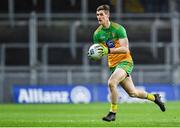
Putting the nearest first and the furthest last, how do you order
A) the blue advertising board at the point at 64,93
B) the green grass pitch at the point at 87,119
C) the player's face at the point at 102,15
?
the green grass pitch at the point at 87,119, the player's face at the point at 102,15, the blue advertising board at the point at 64,93

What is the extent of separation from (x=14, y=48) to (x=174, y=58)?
8472mm

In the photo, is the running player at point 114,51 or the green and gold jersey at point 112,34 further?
the green and gold jersey at point 112,34

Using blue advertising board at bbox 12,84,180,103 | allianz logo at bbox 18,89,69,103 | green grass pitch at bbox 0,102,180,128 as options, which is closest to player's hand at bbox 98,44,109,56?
green grass pitch at bbox 0,102,180,128

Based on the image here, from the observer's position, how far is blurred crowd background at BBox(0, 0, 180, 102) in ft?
112

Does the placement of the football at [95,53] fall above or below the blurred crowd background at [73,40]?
below

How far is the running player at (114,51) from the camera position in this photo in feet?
50.7

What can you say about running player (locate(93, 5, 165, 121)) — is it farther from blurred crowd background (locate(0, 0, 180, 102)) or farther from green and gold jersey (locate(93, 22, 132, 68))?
blurred crowd background (locate(0, 0, 180, 102))

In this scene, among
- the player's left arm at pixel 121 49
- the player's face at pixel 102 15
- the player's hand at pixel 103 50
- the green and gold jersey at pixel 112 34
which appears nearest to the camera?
the player's hand at pixel 103 50

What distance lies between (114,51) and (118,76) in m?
0.58

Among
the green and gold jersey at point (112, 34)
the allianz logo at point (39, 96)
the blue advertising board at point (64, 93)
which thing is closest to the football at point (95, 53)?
the green and gold jersey at point (112, 34)

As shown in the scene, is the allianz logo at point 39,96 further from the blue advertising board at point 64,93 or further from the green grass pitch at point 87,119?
the green grass pitch at point 87,119

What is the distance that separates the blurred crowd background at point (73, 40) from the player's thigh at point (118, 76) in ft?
58.6

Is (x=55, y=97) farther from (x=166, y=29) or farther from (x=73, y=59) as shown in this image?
(x=166, y=29)

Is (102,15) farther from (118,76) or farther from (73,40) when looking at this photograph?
(73,40)
